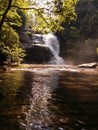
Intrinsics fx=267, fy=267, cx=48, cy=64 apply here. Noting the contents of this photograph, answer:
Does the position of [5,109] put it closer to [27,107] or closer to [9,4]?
[27,107]

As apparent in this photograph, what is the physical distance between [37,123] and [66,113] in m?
2.25

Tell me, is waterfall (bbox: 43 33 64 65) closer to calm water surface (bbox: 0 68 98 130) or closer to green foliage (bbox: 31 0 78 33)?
green foliage (bbox: 31 0 78 33)

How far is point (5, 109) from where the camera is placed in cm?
1305

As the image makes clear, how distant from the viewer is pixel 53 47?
65250 mm

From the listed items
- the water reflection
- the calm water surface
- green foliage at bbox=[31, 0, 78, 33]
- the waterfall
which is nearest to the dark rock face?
the waterfall

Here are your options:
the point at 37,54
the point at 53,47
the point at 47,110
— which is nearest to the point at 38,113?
the point at 47,110

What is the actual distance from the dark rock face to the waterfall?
2175 millimetres

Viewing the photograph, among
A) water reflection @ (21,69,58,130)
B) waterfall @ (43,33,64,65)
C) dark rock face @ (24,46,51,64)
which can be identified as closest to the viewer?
water reflection @ (21,69,58,130)

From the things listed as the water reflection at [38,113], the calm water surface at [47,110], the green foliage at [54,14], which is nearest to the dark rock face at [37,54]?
the green foliage at [54,14]

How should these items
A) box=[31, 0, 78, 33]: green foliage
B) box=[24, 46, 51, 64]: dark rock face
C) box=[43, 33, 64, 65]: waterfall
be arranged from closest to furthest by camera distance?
box=[31, 0, 78, 33]: green foliage, box=[24, 46, 51, 64]: dark rock face, box=[43, 33, 64, 65]: waterfall

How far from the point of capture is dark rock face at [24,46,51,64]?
55.2 metres

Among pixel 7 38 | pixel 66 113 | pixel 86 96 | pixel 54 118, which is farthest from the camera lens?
pixel 7 38

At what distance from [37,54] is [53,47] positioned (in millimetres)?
10534

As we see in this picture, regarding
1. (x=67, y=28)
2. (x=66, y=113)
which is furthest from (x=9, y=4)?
(x=67, y=28)
